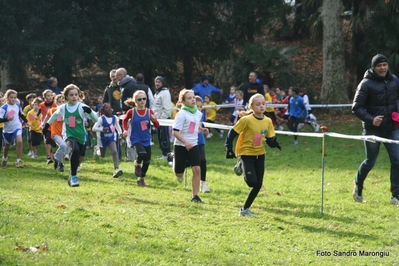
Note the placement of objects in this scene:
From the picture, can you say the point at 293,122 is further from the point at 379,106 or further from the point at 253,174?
the point at 253,174

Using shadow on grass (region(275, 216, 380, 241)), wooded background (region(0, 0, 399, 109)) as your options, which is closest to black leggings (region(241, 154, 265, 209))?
shadow on grass (region(275, 216, 380, 241))

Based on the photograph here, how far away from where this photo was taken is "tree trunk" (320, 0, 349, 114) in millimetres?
29156

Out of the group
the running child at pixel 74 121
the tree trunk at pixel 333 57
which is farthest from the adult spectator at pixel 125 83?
the tree trunk at pixel 333 57

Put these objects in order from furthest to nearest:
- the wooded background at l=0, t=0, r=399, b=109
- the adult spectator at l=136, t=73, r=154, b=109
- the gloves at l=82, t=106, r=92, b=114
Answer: the wooded background at l=0, t=0, r=399, b=109 → the adult spectator at l=136, t=73, r=154, b=109 → the gloves at l=82, t=106, r=92, b=114

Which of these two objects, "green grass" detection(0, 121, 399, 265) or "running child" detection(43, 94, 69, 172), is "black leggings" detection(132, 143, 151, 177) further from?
"running child" detection(43, 94, 69, 172)

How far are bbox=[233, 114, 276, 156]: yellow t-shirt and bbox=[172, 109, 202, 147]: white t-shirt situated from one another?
1.38 m

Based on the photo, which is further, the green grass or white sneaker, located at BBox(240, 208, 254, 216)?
white sneaker, located at BBox(240, 208, 254, 216)

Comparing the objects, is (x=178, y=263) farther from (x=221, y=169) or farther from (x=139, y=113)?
(x=221, y=169)

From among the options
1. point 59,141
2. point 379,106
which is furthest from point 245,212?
point 59,141

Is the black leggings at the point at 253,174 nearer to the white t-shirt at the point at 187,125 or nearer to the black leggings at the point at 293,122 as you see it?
the white t-shirt at the point at 187,125

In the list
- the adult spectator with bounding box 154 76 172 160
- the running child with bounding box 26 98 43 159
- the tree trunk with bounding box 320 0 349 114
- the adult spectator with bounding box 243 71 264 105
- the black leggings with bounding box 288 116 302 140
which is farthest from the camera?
the tree trunk with bounding box 320 0 349 114

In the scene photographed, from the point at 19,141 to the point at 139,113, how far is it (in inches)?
165

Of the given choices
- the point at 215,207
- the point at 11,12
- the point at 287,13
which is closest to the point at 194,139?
the point at 215,207

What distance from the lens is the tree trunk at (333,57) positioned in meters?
29.2
